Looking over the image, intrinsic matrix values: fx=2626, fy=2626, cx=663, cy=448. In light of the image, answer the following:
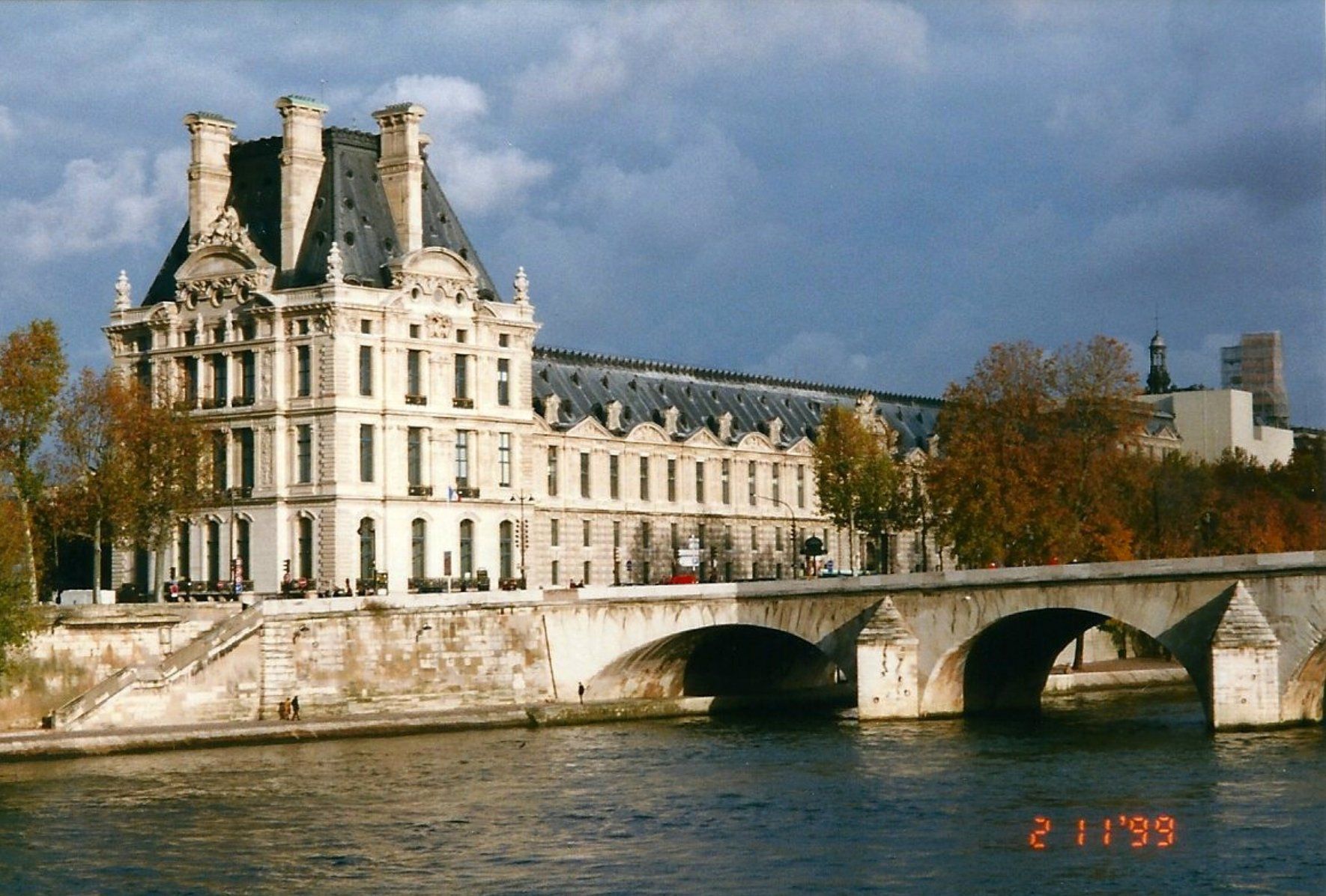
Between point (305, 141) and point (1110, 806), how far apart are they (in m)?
61.0

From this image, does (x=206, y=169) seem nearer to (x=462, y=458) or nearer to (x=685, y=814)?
(x=462, y=458)

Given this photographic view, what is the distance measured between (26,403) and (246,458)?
19897 mm

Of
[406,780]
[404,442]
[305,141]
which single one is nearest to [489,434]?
[404,442]

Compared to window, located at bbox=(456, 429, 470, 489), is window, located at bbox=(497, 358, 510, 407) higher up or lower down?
higher up

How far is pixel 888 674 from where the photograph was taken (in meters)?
101

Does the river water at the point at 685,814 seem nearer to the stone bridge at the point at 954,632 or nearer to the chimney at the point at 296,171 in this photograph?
the stone bridge at the point at 954,632

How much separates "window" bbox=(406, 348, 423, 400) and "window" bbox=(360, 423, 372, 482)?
104 inches

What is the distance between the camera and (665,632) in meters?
108

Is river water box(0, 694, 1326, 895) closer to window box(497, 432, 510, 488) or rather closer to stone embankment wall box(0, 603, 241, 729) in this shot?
stone embankment wall box(0, 603, 241, 729)

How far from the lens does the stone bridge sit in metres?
91.8

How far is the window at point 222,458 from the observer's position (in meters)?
121

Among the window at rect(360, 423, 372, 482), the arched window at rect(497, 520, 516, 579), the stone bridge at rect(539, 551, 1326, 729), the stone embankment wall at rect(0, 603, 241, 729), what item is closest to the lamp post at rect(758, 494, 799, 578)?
the arched window at rect(497, 520, 516, 579)

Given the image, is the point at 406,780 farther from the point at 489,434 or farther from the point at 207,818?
the point at 489,434

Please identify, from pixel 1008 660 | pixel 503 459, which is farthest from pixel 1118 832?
pixel 503 459
